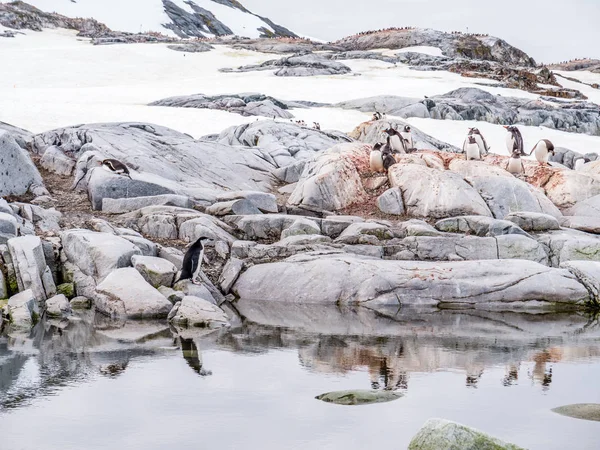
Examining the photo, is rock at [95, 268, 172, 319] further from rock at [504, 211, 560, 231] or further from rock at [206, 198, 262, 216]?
rock at [504, 211, 560, 231]

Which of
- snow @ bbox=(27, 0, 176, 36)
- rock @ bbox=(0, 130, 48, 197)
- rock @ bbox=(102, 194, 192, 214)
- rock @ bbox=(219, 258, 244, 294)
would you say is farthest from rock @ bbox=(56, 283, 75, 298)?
snow @ bbox=(27, 0, 176, 36)

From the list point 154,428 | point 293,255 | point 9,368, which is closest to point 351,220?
point 293,255

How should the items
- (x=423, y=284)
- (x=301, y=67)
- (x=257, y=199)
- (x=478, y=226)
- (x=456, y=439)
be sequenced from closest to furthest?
1. (x=456, y=439)
2. (x=423, y=284)
3. (x=478, y=226)
4. (x=257, y=199)
5. (x=301, y=67)

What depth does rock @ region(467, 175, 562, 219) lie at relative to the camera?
19609 millimetres

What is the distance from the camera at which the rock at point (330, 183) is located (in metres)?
20.0

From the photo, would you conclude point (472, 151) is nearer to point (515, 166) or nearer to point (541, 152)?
point (515, 166)

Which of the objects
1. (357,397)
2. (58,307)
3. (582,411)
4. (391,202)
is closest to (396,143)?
(391,202)

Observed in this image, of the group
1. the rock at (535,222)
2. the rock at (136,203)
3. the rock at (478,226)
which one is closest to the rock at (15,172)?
the rock at (136,203)

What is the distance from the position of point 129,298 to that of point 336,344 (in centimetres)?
412

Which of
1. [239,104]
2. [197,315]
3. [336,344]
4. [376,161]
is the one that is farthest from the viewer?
[239,104]

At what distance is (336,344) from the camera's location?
36.7ft

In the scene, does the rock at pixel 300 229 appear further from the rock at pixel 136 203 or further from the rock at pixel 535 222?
the rock at pixel 535 222

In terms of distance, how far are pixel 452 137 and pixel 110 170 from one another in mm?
19044

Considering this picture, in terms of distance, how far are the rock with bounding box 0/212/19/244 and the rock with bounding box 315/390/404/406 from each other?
8.89 meters
